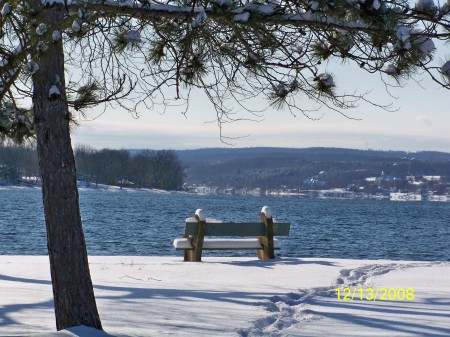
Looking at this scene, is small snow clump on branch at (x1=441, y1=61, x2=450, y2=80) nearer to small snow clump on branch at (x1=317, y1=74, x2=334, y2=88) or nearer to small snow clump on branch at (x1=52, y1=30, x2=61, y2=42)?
small snow clump on branch at (x1=317, y1=74, x2=334, y2=88)

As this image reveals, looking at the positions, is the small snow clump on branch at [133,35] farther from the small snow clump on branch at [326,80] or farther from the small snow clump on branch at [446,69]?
the small snow clump on branch at [446,69]

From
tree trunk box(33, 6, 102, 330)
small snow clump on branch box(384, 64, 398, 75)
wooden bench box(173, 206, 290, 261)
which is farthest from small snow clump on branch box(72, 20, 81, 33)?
wooden bench box(173, 206, 290, 261)

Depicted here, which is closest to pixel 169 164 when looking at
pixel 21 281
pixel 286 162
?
pixel 286 162

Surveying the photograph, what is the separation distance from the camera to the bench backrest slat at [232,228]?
1293 cm

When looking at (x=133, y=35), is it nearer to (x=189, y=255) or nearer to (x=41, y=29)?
(x=41, y=29)

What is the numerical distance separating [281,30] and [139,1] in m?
1.33

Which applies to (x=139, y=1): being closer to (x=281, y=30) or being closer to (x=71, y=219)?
(x=281, y=30)
